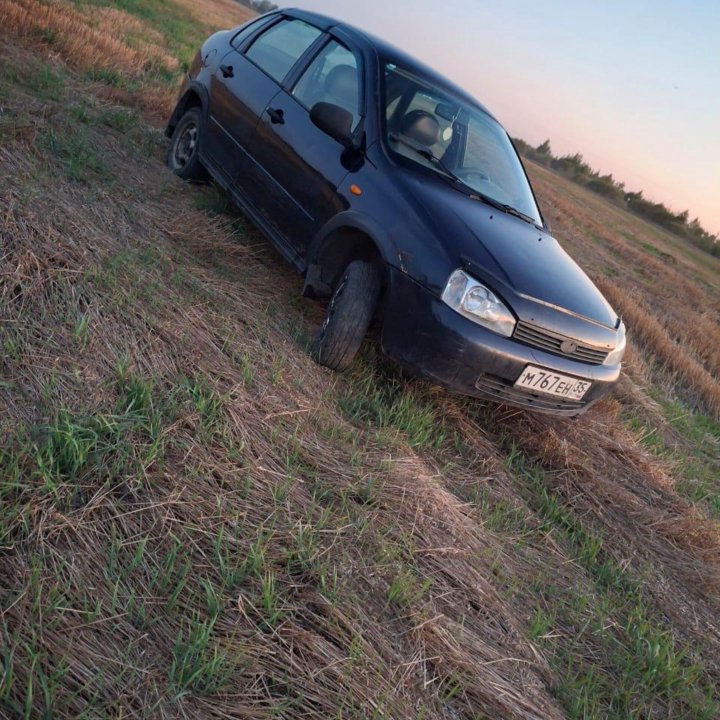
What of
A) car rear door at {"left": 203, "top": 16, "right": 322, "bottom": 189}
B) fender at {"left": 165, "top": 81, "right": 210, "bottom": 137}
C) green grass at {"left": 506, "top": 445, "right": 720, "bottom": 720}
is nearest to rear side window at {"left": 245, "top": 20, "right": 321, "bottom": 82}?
car rear door at {"left": 203, "top": 16, "right": 322, "bottom": 189}

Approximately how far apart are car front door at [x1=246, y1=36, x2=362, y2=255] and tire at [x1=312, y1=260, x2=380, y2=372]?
1.55ft

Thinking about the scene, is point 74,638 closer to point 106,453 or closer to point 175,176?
point 106,453

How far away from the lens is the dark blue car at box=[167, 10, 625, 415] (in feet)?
10.3

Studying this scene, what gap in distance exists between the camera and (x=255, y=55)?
16.0 ft

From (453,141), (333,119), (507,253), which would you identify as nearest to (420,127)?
(453,141)

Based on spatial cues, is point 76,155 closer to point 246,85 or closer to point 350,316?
point 246,85

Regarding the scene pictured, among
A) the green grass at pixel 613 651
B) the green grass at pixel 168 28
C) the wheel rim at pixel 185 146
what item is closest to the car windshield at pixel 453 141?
the wheel rim at pixel 185 146

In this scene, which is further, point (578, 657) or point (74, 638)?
point (578, 657)

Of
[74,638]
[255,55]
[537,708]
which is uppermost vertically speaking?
[255,55]

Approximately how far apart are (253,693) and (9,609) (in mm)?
641

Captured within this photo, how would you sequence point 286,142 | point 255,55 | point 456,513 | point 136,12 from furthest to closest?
point 136,12, point 255,55, point 286,142, point 456,513

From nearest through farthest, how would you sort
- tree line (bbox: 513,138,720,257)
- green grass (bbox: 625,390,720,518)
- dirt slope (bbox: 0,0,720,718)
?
dirt slope (bbox: 0,0,720,718) → green grass (bbox: 625,390,720,518) → tree line (bbox: 513,138,720,257)

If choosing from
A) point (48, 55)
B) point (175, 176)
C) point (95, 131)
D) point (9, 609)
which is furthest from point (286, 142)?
point (48, 55)

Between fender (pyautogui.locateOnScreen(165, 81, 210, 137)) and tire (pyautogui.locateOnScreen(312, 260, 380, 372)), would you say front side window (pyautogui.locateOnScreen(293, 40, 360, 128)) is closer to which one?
tire (pyautogui.locateOnScreen(312, 260, 380, 372))
